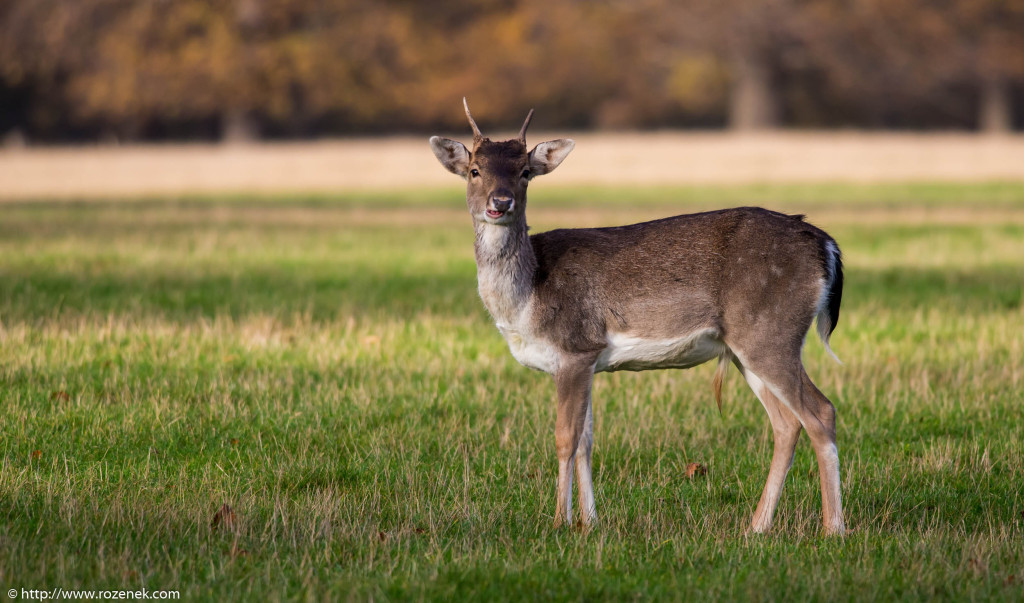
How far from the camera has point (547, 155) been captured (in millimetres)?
6742

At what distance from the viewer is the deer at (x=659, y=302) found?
6320 millimetres

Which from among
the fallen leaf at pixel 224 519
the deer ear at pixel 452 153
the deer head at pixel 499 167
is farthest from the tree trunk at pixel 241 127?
the fallen leaf at pixel 224 519

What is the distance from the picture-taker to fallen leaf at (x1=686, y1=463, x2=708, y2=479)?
7171 mm

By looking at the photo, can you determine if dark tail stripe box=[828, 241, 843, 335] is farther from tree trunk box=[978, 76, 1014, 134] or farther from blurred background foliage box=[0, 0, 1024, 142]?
tree trunk box=[978, 76, 1014, 134]

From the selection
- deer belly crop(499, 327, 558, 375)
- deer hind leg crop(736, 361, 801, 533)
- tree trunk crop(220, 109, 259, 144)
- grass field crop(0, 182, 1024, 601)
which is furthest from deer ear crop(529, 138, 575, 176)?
tree trunk crop(220, 109, 259, 144)

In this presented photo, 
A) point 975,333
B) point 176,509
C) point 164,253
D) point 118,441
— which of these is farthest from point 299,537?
point 164,253

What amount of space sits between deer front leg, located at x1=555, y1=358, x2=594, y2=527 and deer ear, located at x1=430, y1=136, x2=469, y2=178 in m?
1.26

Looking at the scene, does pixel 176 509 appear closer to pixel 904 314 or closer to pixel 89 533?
pixel 89 533

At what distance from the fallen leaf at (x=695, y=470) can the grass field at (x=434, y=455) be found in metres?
0.08

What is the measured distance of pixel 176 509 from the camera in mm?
6145

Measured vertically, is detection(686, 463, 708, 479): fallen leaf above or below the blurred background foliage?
below

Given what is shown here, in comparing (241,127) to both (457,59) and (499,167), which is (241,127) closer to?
(457,59)

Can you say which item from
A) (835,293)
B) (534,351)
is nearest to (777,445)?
(835,293)

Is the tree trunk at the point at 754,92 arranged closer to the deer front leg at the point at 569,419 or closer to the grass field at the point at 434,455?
the grass field at the point at 434,455
